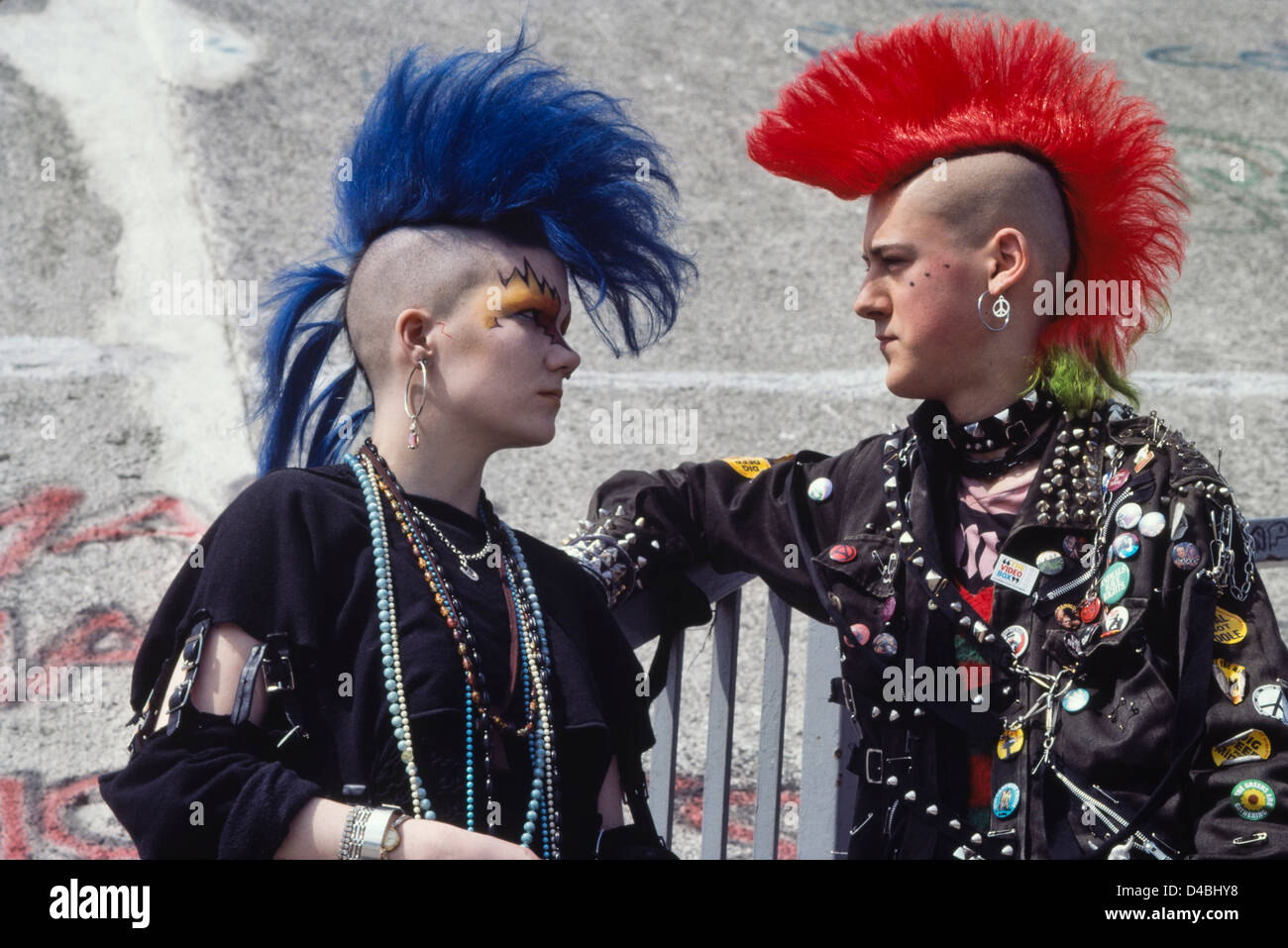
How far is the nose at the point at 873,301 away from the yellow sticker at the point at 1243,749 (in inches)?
41.3

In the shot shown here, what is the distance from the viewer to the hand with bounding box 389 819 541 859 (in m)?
2.13

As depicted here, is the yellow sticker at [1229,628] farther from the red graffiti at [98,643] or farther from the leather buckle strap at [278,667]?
the red graffiti at [98,643]

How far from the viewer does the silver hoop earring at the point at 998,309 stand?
113 inches

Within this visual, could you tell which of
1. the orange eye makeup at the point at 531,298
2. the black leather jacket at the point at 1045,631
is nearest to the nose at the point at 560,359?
the orange eye makeup at the point at 531,298

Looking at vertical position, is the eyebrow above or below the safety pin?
above

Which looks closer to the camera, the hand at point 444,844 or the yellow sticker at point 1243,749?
the hand at point 444,844

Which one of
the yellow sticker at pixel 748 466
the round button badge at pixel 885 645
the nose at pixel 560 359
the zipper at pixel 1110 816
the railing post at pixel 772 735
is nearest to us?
the zipper at pixel 1110 816

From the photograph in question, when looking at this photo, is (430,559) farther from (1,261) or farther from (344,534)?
(1,261)

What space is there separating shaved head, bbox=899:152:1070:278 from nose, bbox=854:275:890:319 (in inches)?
7.2

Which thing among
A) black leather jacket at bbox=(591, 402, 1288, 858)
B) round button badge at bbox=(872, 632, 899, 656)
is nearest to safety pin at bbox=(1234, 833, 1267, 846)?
black leather jacket at bbox=(591, 402, 1288, 858)

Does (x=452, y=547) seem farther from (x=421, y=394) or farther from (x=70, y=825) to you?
(x=70, y=825)

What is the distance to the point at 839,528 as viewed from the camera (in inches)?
119

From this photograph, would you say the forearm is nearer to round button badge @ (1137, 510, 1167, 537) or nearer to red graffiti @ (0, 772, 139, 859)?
round button badge @ (1137, 510, 1167, 537)

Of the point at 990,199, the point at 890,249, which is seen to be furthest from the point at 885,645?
the point at 990,199
